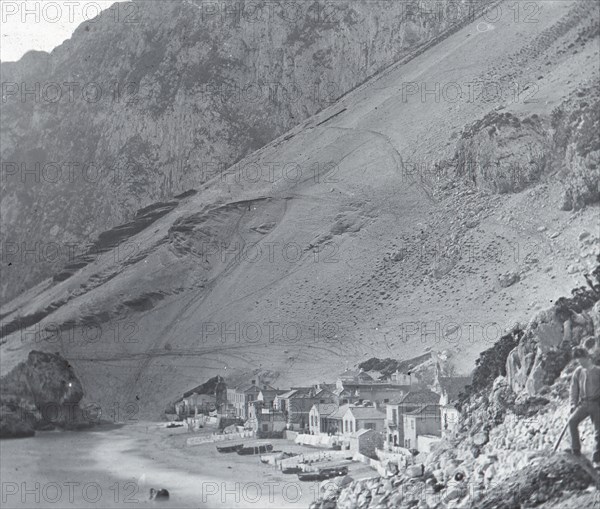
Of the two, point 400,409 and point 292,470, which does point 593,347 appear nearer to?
point 400,409

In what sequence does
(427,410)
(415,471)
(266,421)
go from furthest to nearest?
(266,421) → (427,410) → (415,471)

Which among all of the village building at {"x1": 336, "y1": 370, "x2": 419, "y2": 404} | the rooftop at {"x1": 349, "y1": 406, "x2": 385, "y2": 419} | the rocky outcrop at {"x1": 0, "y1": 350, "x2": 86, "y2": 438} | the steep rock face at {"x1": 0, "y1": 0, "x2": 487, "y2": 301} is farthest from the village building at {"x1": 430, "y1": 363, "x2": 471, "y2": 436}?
the steep rock face at {"x1": 0, "y1": 0, "x2": 487, "y2": 301}

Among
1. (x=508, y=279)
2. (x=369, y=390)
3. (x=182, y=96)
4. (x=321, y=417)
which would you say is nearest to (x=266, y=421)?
(x=321, y=417)

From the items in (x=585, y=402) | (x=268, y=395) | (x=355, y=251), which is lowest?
(x=268, y=395)

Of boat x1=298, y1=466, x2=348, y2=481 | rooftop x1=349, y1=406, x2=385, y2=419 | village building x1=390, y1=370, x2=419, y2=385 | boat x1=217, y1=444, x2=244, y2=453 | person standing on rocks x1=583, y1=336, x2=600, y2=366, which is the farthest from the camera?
village building x1=390, y1=370, x2=419, y2=385

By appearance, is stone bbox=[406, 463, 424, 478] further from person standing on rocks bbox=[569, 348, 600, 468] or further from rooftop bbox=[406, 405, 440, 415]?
rooftop bbox=[406, 405, 440, 415]
